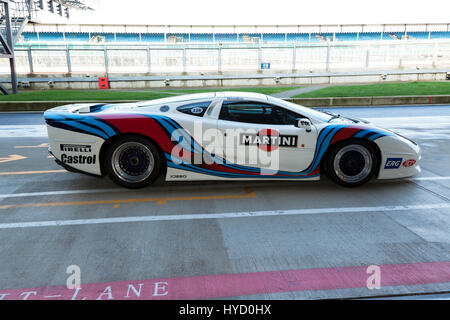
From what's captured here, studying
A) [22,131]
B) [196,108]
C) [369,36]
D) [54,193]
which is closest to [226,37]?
[369,36]

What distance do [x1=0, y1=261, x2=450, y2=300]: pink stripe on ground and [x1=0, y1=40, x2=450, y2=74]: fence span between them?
21.0 metres

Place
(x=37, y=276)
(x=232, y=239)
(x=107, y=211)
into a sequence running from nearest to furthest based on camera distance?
(x=37, y=276) → (x=232, y=239) → (x=107, y=211)

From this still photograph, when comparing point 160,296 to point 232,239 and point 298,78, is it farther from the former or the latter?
point 298,78

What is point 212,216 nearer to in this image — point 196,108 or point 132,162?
point 132,162

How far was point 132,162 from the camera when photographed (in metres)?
5.21

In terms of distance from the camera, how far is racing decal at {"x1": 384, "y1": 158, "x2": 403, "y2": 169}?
5.28 metres

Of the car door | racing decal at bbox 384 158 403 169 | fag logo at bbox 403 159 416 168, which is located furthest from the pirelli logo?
fag logo at bbox 403 159 416 168

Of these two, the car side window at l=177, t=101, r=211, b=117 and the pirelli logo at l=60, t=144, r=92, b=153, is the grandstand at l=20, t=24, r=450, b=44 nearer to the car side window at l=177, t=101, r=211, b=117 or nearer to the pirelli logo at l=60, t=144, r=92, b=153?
the car side window at l=177, t=101, r=211, b=117

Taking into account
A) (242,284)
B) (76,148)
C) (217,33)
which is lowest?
(242,284)

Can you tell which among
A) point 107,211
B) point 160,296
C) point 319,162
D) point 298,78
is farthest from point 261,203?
point 298,78

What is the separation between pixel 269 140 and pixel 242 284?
7.97ft

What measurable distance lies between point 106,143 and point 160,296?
2776 mm
